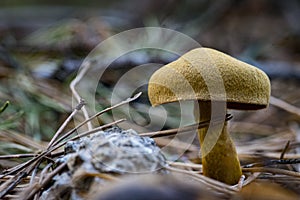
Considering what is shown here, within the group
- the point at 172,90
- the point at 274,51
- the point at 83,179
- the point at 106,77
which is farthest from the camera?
the point at 274,51

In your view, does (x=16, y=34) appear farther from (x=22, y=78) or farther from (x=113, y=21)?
(x=22, y=78)

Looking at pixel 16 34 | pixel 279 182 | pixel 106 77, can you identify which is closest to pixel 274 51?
pixel 106 77

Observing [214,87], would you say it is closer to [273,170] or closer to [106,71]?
[273,170]

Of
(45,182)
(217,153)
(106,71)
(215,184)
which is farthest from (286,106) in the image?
(45,182)

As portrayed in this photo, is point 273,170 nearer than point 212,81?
No

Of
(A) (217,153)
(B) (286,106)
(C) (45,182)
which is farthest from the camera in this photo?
(B) (286,106)
